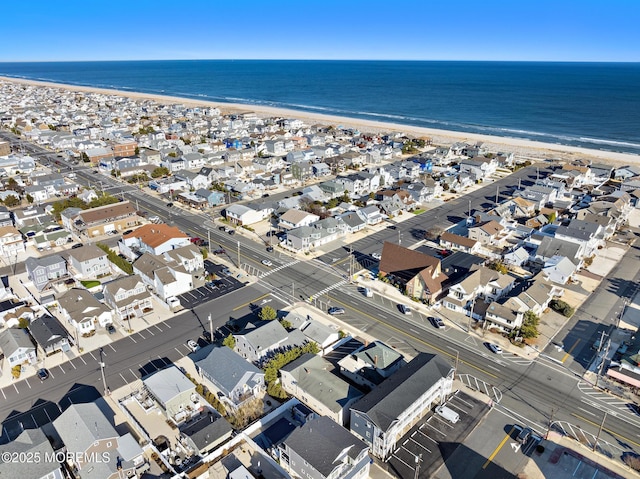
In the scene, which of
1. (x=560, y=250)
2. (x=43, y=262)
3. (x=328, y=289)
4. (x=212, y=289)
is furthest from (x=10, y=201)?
(x=560, y=250)

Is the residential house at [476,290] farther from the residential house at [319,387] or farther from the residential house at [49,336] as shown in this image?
the residential house at [49,336]

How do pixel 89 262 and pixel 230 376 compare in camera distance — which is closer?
pixel 230 376

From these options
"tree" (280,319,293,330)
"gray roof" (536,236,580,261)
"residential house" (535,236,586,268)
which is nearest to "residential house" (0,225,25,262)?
"tree" (280,319,293,330)

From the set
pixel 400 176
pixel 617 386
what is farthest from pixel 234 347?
pixel 400 176

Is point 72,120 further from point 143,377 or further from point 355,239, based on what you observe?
point 143,377

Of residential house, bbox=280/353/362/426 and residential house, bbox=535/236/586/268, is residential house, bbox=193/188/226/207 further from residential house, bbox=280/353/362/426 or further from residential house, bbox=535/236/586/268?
residential house, bbox=535/236/586/268

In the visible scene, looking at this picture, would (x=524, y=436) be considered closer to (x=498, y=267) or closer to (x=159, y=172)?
(x=498, y=267)
